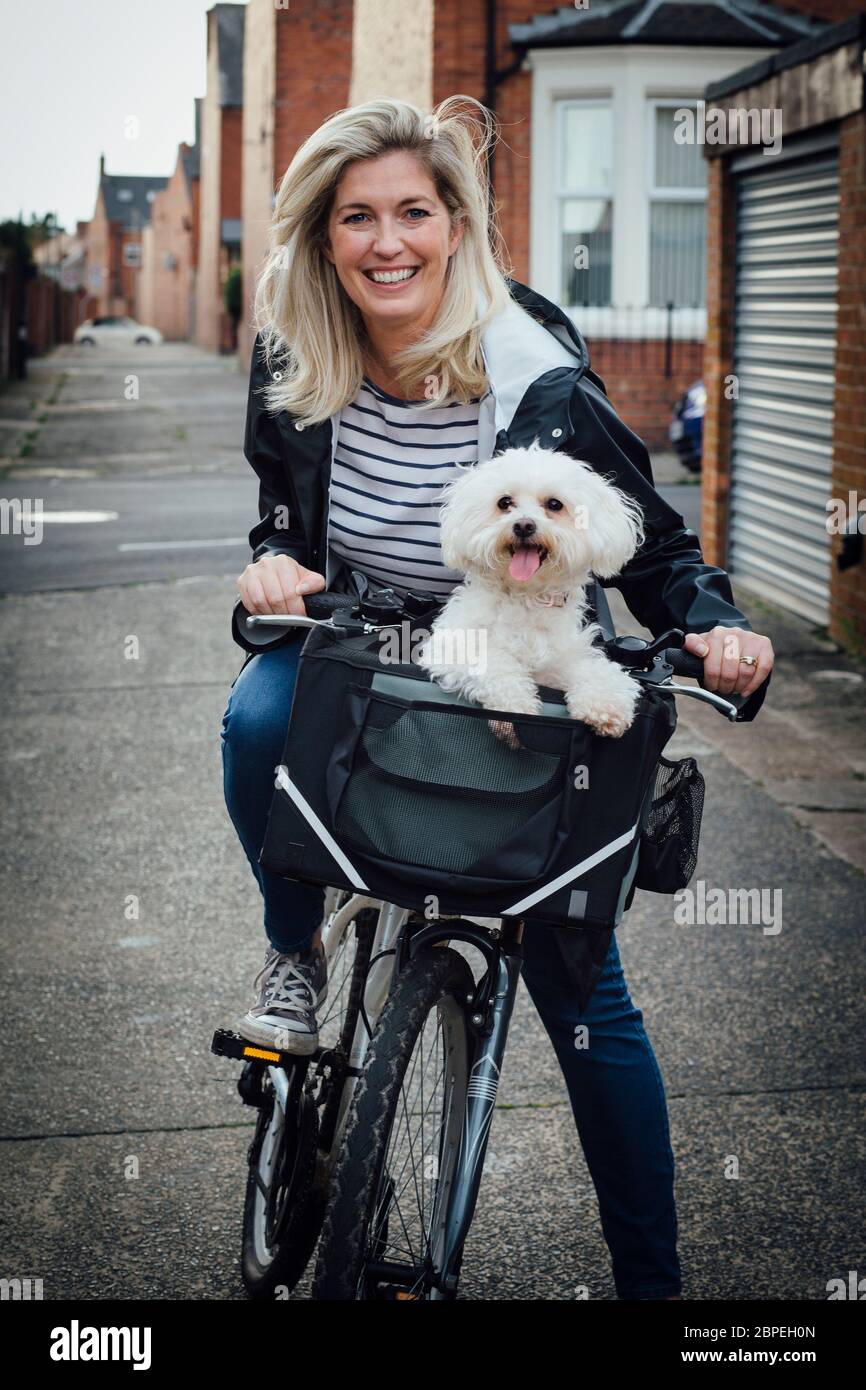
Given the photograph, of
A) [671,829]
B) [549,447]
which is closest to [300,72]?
[549,447]

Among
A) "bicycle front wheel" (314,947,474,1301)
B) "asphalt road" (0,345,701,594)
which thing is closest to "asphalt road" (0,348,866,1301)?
"bicycle front wheel" (314,947,474,1301)

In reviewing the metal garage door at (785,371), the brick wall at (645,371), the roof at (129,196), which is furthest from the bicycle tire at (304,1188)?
the roof at (129,196)

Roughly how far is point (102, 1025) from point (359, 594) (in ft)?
6.73

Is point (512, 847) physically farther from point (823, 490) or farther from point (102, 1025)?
point (823, 490)

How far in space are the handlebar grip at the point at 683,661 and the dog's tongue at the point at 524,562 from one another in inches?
10.3

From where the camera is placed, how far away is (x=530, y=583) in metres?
2.38

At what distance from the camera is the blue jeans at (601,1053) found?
2.66 meters

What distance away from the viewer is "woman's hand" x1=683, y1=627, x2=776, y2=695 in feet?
7.96

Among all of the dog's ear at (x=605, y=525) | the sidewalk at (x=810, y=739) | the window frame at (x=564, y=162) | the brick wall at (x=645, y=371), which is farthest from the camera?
the brick wall at (x=645, y=371)

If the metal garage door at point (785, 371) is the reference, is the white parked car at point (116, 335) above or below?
above

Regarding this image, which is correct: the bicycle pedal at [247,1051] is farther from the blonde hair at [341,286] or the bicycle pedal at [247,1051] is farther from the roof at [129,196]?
the roof at [129,196]

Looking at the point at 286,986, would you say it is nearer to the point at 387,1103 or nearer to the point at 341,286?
the point at 387,1103

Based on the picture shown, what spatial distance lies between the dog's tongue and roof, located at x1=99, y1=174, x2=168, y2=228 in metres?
108

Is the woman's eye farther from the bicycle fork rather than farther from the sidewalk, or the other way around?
the sidewalk
